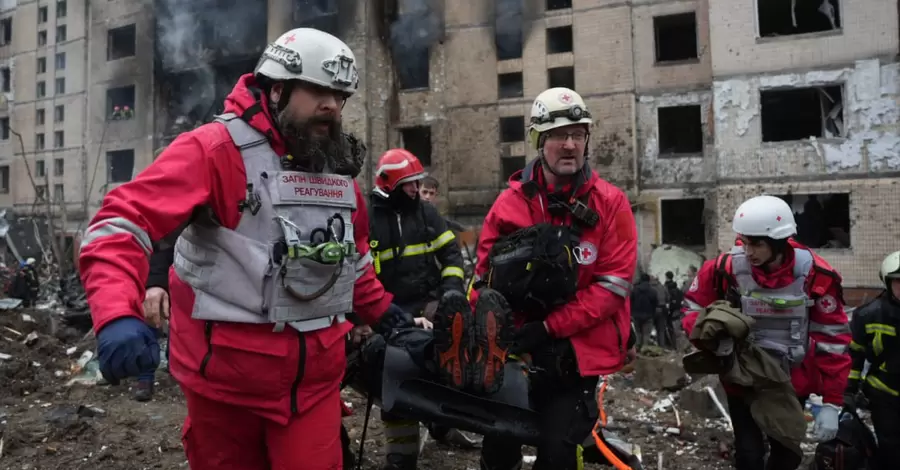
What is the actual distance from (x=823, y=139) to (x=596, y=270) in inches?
582

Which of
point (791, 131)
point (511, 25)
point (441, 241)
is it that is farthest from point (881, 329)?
point (511, 25)

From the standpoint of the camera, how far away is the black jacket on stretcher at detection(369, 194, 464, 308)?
4.43m

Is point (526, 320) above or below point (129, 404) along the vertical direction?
above

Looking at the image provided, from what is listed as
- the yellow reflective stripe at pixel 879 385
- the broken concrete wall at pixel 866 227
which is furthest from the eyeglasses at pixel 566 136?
the broken concrete wall at pixel 866 227

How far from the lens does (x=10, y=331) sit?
9.66 m

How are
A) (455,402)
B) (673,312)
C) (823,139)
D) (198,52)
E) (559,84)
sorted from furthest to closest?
(198,52) < (559,84) < (823,139) < (673,312) < (455,402)

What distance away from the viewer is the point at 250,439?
7.41 ft

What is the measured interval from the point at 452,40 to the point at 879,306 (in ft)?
54.3

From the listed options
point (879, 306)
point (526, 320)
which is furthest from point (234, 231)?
point (879, 306)

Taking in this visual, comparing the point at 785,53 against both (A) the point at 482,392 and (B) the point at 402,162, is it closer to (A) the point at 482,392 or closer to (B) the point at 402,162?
(B) the point at 402,162

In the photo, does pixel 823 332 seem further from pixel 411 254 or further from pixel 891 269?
pixel 411 254

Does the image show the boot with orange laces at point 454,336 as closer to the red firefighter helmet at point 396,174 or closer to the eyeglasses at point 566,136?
the eyeglasses at point 566,136

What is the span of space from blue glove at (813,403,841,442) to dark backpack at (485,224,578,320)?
2249 millimetres

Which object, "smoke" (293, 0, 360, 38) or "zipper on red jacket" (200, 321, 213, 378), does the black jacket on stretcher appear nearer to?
"zipper on red jacket" (200, 321, 213, 378)
